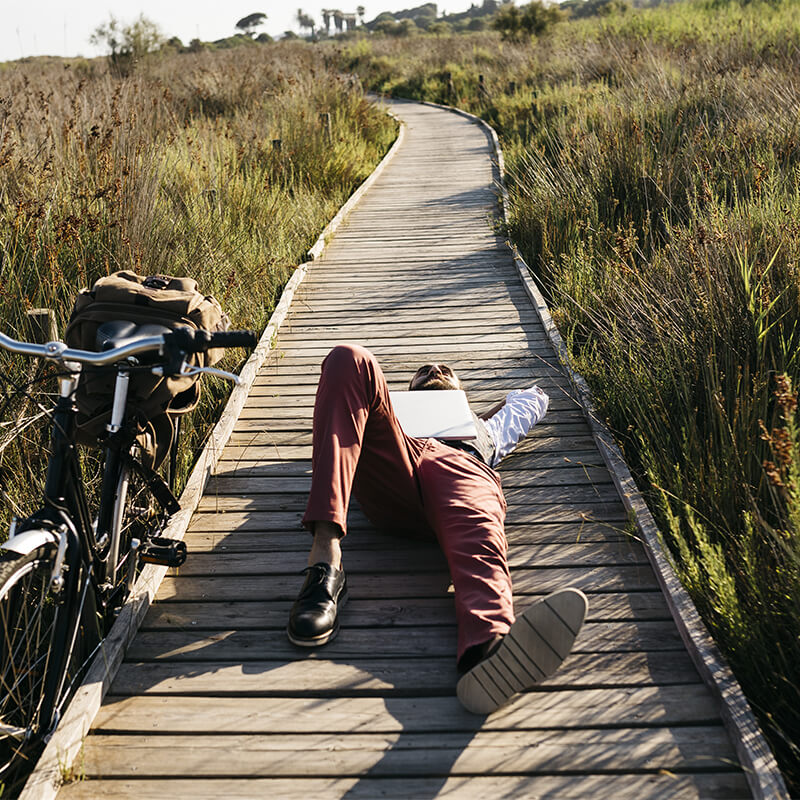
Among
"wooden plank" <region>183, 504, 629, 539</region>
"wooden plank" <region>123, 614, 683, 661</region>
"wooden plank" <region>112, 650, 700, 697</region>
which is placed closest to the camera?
"wooden plank" <region>112, 650, 700, 697</region>

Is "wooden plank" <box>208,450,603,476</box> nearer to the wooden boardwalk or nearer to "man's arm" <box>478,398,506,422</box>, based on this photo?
the wooden boardwalk

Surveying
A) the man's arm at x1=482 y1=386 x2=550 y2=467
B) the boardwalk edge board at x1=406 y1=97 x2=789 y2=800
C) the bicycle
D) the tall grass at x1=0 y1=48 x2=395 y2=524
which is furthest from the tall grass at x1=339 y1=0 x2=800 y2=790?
the tall grass at x1=0 y1=48 x2=395 y2=524

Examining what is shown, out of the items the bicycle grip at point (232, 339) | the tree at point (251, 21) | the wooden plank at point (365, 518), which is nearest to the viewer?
the bicycle grip at point (232, 339)

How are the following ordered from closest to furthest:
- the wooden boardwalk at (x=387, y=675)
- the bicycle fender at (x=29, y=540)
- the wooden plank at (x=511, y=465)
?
1. the bicycle fender at (x=29, y=540)
2. the wooden boardwalk at (x=387, y=675)
3. the wooden plank at (x=511, y=465)

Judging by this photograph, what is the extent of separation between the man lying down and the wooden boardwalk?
0.40 ft

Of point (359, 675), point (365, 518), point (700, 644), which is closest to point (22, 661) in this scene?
point (359, 675)

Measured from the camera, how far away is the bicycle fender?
1.80 meters

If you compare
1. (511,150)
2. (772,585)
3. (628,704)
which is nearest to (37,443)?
(628,704)

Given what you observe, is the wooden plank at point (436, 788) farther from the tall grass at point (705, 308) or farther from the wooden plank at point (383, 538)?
the wooden plank at point (383, 538)

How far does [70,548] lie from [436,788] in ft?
3.67

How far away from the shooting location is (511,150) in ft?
35.1

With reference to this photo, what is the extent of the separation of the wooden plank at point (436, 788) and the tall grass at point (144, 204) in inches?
38.6

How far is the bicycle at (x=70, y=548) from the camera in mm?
1740

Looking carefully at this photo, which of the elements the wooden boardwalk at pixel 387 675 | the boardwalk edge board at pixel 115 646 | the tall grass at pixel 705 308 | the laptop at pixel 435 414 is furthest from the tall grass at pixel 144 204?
the tall grass at pixel 705 308
